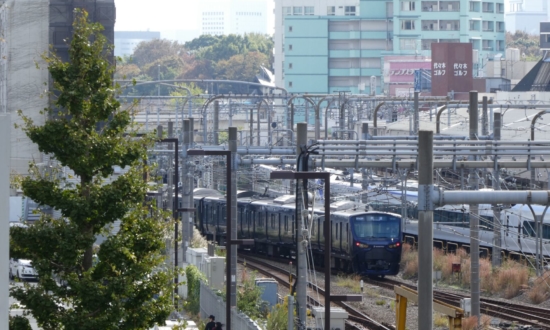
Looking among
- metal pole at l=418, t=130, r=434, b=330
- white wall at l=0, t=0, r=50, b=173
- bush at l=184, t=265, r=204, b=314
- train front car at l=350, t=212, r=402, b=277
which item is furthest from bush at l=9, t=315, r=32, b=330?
white wall at l=0, t=0, r=50, b=173

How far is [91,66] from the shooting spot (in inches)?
464

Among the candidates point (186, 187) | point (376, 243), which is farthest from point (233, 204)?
point (376, 243)

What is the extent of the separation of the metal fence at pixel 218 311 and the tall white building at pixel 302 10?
7338 cm

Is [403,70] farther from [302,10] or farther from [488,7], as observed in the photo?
[302,10]

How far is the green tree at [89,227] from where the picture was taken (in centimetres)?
1128

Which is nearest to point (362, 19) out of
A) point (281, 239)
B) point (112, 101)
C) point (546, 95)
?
point (546, 95)

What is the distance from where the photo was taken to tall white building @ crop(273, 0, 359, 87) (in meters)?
93.8

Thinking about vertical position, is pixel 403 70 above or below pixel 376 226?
above

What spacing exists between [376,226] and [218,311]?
9.36 metres

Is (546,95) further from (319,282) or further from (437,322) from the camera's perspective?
(437,322)

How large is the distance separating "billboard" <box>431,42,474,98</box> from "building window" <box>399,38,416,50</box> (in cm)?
2388

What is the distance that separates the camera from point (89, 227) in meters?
11.6

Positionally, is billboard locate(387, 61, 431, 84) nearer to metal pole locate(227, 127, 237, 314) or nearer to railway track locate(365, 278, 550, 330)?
railway track locate(365, 278, 550, 330)

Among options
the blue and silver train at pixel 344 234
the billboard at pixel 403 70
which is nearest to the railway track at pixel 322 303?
the blue and silver train at pixel 344 234
